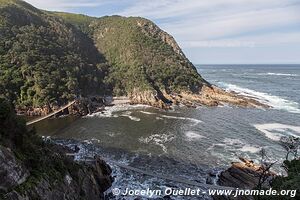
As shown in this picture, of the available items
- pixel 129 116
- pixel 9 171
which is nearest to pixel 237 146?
pixel 129 116

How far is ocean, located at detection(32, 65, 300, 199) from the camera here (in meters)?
46.7

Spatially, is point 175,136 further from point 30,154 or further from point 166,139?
point 30,154

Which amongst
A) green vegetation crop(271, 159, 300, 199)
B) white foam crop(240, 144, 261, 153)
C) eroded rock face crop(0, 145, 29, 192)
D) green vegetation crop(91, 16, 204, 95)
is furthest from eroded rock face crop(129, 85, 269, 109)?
eroded rock face crop(0, 145, 29, 192)

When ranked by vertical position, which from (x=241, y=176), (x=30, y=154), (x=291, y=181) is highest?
(x=291, y=181)

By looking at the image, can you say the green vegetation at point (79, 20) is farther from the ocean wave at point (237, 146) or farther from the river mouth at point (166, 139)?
the ocean wave at point (237, 146)

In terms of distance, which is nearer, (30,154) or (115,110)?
(30,154)

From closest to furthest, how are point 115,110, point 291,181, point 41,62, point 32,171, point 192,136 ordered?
point 291,181
point 32,171
point 192,136
point 115,110
point 41,62

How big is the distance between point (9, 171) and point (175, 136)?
1610 inches

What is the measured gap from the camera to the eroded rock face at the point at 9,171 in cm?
2262

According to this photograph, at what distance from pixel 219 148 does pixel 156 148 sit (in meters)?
9.98

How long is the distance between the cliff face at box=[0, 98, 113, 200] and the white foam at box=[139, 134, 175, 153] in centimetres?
2134

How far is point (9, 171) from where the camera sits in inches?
920

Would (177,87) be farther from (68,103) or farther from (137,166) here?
(137,166)

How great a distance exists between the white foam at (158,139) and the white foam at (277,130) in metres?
17.7
